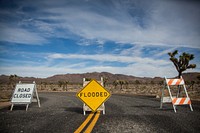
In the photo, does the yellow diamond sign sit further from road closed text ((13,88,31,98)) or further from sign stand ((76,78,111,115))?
road closed text ((13,88,31,98))

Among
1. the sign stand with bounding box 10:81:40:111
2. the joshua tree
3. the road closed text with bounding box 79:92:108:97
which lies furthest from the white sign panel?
the joshua tree

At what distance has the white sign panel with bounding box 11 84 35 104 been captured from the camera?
30.6ft

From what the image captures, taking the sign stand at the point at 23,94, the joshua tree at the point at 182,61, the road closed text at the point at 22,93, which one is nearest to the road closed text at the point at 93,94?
the sign stand at the point at 23,94

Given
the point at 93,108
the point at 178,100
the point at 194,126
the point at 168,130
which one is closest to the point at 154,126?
the point at 168,130

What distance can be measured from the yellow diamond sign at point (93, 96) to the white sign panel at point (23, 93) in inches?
144

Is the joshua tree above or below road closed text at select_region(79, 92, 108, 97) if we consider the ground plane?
above

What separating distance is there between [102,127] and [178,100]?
4748mm

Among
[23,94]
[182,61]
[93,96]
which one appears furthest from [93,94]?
[182,61]

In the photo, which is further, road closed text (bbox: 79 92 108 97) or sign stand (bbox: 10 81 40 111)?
sign stand (bbox: 10 81 40 111)

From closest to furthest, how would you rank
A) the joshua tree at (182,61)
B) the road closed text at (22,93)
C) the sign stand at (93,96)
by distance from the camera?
the sign stand at (93,96) → the road closed text at (22,93) → the joshua tree at (182,61)

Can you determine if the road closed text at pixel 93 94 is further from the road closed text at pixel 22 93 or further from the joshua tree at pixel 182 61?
the joshua tree at pixel 182 61

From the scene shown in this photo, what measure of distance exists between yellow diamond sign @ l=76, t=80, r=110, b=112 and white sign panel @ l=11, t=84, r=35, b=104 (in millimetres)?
3651

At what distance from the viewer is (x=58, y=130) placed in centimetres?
487

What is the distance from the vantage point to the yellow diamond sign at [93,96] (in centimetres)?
727
